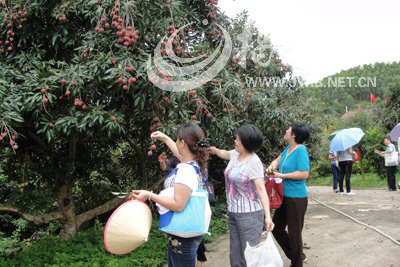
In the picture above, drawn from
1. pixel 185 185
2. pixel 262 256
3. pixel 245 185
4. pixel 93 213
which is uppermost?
pixel 185 185

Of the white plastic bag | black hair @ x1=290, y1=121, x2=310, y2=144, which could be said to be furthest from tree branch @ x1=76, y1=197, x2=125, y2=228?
the white plastic bag

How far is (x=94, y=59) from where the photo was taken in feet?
12.3

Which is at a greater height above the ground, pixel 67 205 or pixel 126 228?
pixel 126 228

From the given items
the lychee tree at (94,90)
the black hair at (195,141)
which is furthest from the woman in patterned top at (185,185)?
the lychee tree at (94,90)

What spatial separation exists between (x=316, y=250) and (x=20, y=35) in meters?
4.62

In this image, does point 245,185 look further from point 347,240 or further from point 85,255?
point 347,240

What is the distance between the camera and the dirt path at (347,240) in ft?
13.4

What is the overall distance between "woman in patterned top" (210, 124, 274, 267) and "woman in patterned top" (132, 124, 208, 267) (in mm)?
523

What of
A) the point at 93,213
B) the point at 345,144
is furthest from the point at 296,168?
the point at 345,144

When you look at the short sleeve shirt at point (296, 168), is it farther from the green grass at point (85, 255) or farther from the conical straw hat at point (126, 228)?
the green grass at point (85, 255)

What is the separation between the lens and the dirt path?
4.07 metres

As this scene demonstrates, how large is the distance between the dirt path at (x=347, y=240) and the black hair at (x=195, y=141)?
2.22m

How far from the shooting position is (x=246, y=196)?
293 cm

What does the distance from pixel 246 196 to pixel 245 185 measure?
0.09m
